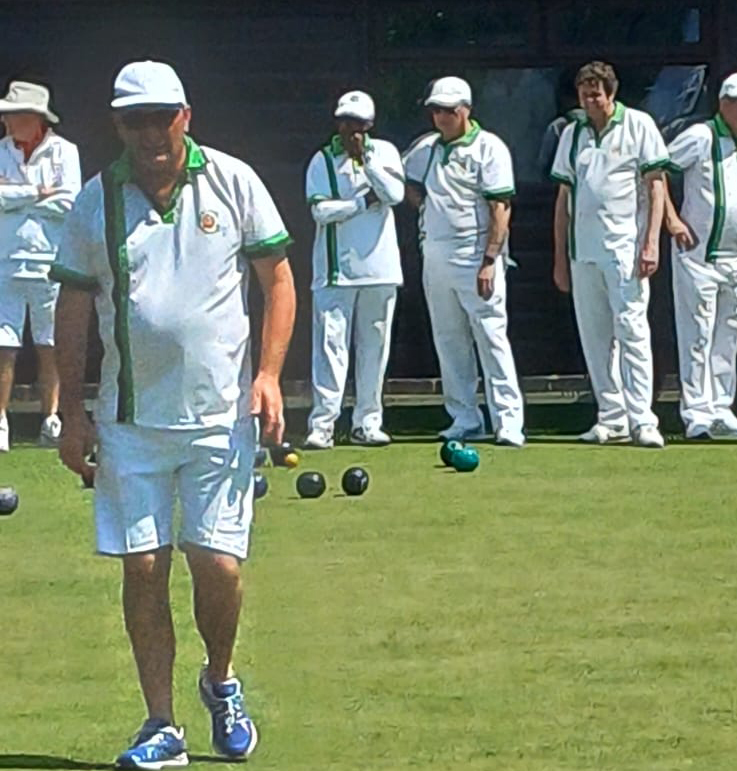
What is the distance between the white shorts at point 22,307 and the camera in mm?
14047

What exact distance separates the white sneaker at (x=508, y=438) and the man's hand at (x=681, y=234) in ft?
4.69

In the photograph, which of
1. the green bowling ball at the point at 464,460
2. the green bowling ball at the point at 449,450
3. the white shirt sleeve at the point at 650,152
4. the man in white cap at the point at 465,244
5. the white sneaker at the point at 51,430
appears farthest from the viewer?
the white sneaker at the point at 51,430

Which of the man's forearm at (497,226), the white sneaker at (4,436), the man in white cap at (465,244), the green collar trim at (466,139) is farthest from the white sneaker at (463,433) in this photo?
the white sneaker at (4,436)

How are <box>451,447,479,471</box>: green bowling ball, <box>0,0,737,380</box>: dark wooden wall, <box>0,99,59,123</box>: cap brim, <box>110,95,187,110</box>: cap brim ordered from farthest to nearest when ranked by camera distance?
<box>0,0,737,380</box>: dark wooden wall
<box>0,99,59,123</box>: cap brim
<box>451,447,479,471</box>: green bowling ball
<box>110,95,187,110</box>: cap brim

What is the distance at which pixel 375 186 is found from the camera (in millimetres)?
14219

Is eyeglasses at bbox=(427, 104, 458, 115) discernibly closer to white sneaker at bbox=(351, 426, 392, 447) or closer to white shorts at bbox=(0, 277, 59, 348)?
white sneaker at bbox=(351, 426, 392, 447)

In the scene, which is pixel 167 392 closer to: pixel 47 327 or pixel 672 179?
pixel 47 327

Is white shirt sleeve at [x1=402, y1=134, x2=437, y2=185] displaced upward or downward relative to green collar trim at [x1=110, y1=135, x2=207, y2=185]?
downward

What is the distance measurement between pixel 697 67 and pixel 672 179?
2.66 feet

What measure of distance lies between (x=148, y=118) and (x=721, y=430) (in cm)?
879

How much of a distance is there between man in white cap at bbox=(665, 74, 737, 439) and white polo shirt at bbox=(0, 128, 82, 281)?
3.40 meters

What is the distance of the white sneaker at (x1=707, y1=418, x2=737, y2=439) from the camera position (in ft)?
48.4

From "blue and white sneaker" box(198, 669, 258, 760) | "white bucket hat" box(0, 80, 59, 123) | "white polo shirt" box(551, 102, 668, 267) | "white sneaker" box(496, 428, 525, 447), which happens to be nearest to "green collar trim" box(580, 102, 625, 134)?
"white polo shirt" box(551, 102, 668, 267)

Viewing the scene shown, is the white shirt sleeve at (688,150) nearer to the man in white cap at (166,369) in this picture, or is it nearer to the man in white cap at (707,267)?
the man in white cap at (707,267)
